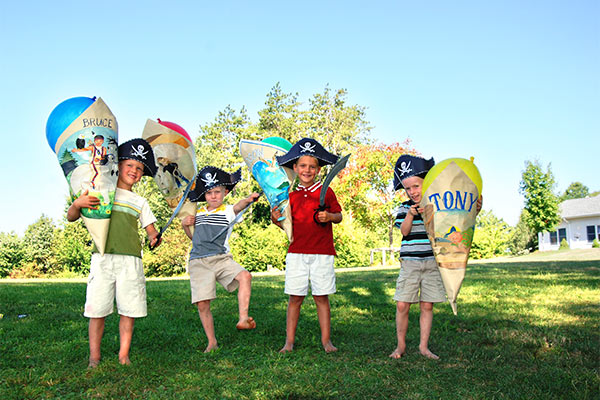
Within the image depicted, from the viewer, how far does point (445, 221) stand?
12.3 feet

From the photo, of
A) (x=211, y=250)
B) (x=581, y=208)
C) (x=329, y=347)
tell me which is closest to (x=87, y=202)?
(x=211, y=250)

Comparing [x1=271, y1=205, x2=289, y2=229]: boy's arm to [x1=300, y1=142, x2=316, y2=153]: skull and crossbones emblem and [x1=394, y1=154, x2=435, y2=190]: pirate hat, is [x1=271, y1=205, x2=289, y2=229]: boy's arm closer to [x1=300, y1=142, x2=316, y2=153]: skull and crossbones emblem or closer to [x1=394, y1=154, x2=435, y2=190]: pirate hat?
[x1=300, y1=142, x2=316, y2=153]: skull and crossbones emblem

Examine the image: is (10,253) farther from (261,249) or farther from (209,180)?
(209,180)

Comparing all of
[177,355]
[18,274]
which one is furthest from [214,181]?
[18,274]

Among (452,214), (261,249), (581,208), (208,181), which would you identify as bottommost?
(261,249)

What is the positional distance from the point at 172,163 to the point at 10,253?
35.0 meters

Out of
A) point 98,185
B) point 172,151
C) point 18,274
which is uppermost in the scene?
point 172,151

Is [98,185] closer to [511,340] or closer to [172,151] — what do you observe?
[172,151]

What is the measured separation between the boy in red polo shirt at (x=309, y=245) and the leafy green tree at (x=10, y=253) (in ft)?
115

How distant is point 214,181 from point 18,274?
3313 centimetres

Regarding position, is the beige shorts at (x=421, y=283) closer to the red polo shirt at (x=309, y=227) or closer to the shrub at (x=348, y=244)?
the red polo shirt at (x=309, y=227)

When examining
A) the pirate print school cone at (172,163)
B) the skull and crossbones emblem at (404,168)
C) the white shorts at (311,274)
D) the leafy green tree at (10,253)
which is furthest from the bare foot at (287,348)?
the leafy green tree at (10,253)

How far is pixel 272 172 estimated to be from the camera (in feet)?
15.9

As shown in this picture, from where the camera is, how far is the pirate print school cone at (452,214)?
3.72m
